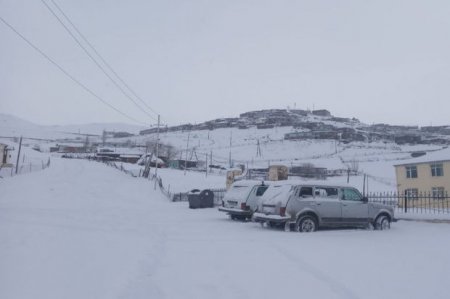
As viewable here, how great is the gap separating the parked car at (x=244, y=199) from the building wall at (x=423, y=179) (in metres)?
22.1

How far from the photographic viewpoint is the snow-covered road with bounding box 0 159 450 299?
20.1ft

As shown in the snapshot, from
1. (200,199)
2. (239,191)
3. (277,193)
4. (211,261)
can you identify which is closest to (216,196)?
(200,199)

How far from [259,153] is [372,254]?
327 ft

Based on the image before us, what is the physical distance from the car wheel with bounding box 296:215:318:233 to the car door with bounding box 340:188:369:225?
120 cm

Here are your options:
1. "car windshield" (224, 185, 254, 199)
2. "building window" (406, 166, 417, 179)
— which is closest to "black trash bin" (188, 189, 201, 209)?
"car windshield" (224, 185, 254, 199)

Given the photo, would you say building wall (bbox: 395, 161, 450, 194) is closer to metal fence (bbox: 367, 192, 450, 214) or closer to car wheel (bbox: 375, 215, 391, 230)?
metal fence (bbox: 367, 192, 450, 214)

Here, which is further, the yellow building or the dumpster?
the yellow building

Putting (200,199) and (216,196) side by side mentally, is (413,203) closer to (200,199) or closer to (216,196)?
(216,196)

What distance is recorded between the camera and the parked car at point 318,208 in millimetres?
13656

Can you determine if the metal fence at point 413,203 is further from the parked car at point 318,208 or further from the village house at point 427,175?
the village house at point 427,175

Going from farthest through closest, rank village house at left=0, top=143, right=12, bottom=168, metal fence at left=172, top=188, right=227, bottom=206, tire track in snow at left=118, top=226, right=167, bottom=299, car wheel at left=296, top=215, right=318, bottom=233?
1. village house at left=0, top=143, right=12, bottom=168
2. metal fence at left=172, top=188, right=227, bottom=206
3. car wheel at left=296, top=215, right=318, bottom=233
4. tire track in snow at left=118, top=226, right=167, bottom=299

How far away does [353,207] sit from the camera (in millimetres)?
14547

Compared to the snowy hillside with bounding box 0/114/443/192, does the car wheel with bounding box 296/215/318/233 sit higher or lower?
lower

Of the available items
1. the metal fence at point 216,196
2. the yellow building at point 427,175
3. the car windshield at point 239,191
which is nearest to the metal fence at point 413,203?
the car windshield at point 239,191
